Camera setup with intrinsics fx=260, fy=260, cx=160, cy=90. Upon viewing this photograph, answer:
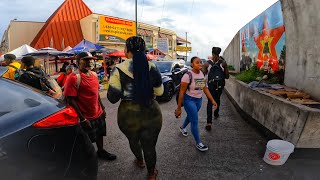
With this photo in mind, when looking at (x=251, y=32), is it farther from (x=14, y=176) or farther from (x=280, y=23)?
(x=14, y=176)

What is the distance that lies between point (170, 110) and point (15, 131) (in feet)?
22.5

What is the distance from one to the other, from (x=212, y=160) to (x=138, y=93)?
1922 mm

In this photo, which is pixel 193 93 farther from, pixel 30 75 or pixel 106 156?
pixel 30 75

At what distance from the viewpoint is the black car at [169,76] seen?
10333 millimetres

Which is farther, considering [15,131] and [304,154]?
[304,154]

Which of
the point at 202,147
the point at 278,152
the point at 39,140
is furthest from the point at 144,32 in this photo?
the point at 39,140

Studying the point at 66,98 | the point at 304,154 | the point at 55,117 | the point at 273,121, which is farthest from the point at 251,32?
the point at 55,117

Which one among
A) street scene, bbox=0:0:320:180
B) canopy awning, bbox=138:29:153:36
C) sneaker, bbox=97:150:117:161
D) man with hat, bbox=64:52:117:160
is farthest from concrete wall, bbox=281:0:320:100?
canopy awning, bbox=138:29:153:36

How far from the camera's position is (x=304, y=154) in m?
4.16

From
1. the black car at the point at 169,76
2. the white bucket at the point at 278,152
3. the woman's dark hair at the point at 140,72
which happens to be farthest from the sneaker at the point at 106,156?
the black car at the point at 169,76

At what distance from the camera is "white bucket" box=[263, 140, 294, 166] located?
3853 millimetres

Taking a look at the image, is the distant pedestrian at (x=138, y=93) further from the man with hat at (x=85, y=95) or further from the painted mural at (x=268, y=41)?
the painted mural at (x=268, y=41)

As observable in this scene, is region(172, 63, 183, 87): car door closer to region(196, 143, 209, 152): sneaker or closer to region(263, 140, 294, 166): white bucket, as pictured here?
region(196, 143, 209, 152): sneaker

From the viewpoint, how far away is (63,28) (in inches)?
1181
